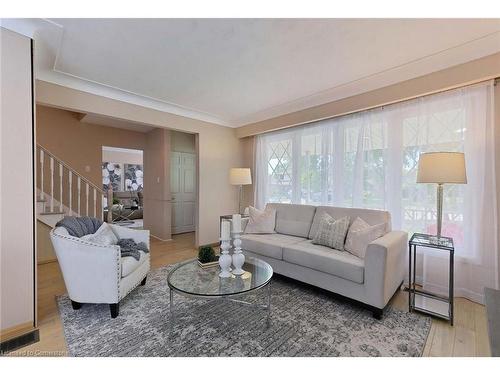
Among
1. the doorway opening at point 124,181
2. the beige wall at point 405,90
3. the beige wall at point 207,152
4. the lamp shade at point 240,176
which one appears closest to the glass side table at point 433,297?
the beige wall at point 405,90

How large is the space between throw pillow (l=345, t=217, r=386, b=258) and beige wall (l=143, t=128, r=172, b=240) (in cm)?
383

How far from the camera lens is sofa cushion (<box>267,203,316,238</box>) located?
3225 millimetres

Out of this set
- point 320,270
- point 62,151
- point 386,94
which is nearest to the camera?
point 320,270

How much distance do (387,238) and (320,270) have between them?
71 cm

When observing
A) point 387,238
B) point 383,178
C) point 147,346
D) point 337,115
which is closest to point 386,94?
point 337,115

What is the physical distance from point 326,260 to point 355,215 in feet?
2.60

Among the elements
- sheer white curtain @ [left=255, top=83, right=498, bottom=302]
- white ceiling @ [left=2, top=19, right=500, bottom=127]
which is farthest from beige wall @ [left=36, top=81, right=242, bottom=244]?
sheer white curtain @ [left=255, top=83, right=498, bottom=302]

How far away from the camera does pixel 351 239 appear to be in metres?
2.48

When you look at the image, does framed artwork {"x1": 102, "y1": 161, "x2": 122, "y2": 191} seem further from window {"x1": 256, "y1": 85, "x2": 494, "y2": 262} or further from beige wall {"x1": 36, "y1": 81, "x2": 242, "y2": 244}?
window {"x1": 256, "y1": 85, "x2": 494, "y2": 262}

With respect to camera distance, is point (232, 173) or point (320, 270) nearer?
point (320, 270)

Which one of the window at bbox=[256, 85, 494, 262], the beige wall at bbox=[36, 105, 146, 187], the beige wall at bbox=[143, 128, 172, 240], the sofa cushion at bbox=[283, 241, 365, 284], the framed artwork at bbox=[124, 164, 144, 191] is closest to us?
the sofa cushion at bbox=[283, 241, 365, 284]

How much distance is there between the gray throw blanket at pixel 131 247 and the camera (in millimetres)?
2453

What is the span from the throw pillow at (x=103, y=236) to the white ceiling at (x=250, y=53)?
1762mm
